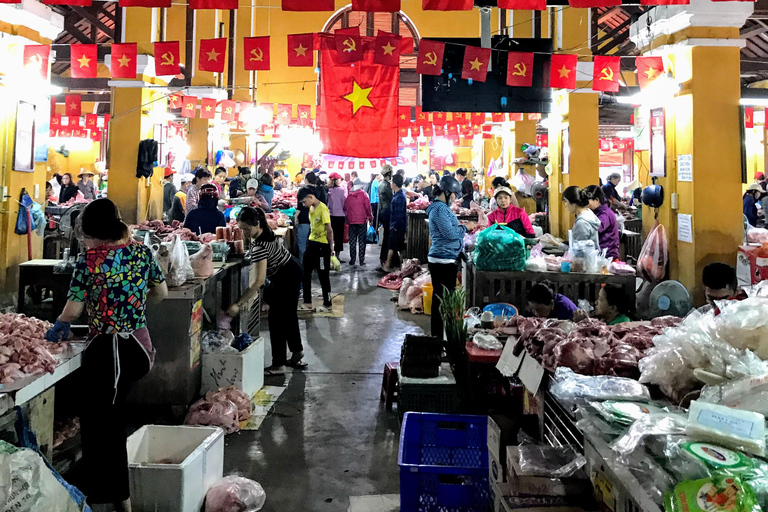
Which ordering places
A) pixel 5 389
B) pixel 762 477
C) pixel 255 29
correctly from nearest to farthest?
pixel 762 477 < pixel 5 389 < pixel 255 29

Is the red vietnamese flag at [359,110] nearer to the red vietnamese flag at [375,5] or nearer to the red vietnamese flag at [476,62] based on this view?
the red vietnamese flag at [476,62]

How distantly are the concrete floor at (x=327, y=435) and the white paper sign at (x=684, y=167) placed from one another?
4156mm

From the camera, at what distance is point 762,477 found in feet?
5.25

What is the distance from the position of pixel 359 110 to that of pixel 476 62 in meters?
2.18

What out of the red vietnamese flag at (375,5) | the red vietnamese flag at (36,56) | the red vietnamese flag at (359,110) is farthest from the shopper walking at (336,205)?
the red vietnamese flag at (375,5)

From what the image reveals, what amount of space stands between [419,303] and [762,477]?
7.59 meters

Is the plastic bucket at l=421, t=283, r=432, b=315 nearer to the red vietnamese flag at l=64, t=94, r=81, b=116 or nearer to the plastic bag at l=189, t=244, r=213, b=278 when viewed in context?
the plastic bag at l=189, t=244, r=213, b=278

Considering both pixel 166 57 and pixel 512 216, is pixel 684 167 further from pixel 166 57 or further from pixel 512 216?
pixel 166 57

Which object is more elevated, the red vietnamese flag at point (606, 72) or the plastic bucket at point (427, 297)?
the red vietnamese flag at point (606, 72)

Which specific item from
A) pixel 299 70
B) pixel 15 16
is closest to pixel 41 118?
pixel 15 16

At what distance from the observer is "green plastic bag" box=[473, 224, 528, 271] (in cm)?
620

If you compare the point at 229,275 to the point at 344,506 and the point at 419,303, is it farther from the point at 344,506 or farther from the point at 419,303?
the point at 419,303

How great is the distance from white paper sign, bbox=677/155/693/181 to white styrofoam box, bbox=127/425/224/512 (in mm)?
6526

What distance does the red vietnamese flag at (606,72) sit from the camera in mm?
9211
